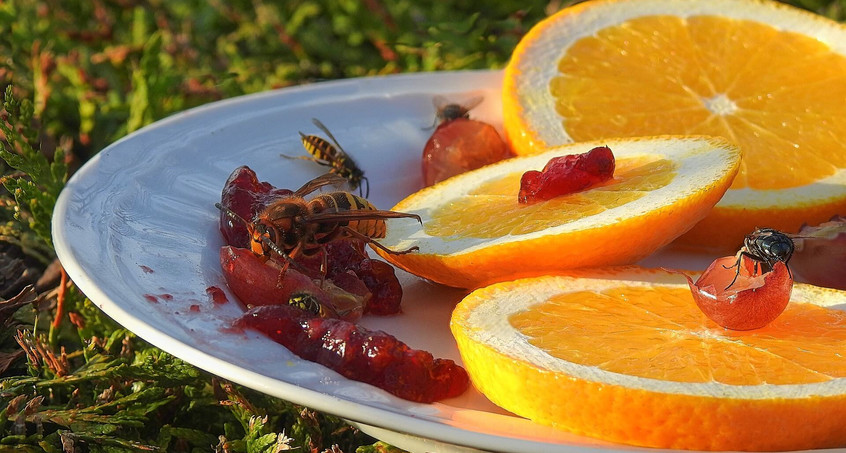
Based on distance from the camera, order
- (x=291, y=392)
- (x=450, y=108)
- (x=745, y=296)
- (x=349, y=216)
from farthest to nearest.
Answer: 1. (x=450, y=108)
2. (x=349, y=216)
3. (x=745, y=296)
4. (x=291, y=392)

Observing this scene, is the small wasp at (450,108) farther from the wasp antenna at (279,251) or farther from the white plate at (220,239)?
the wasp antenna at (279,251)

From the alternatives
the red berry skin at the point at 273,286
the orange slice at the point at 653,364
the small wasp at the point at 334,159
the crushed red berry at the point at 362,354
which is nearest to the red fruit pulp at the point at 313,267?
the red berry skin at the point at 273,286

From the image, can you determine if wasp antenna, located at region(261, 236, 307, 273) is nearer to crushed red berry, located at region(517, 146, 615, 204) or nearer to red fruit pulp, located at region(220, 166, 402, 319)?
red fruit pulp, located at region(220, 166, 402, 319)

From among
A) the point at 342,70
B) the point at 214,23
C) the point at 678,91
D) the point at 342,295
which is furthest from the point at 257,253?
the point at 214,23

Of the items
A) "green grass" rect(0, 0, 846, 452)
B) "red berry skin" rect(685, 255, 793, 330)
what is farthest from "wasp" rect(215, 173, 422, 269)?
"red berry skin" rect(685, 255, 793, 330)

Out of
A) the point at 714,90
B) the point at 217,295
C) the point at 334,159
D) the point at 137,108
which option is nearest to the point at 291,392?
the point at 217,295

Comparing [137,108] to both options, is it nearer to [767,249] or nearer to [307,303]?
[307,303]
